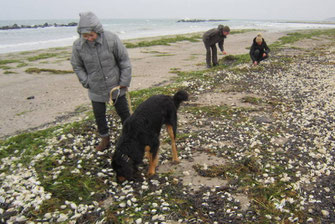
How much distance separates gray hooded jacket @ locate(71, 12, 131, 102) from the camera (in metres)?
5.12

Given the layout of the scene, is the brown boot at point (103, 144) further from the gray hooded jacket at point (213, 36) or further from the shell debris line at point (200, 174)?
the gray hooded jacket at point (213, 36)

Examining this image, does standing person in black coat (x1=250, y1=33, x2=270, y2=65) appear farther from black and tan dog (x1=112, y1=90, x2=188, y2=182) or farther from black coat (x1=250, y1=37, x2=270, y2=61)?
black and tan dog (x1=112, y1=90, x2=188, y2=182)

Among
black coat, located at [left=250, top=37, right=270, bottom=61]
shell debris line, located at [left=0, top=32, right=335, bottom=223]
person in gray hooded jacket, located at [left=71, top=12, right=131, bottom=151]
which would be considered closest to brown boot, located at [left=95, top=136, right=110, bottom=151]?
shell debris line, located at [left=0, top=32, right=335, bottom=223]

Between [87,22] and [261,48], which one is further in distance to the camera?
[261,48]

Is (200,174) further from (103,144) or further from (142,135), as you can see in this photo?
(103,144)

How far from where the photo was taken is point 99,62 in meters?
5.23

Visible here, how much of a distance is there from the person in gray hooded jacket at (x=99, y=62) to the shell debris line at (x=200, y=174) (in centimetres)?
144

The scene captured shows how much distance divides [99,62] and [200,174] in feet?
10.3

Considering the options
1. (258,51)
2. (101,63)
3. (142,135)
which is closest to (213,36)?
(258,51)

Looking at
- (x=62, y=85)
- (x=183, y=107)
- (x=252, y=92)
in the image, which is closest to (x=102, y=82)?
(x=183, y=107)

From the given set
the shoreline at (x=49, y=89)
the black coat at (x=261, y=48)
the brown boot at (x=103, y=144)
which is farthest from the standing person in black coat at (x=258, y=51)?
the brown boot at (x=103, y=144)

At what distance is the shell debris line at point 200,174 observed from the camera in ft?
13.4

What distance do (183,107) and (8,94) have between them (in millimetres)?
8359

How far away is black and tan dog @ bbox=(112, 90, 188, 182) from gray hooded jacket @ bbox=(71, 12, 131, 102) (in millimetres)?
1004
